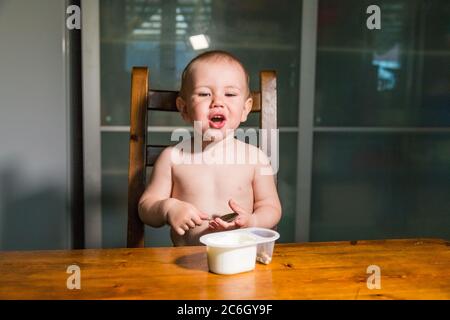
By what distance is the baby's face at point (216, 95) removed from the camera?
0.98m

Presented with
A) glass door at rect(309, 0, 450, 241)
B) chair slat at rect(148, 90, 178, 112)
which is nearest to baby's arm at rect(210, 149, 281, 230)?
chair slat at rect(148, 90, 178, 112)

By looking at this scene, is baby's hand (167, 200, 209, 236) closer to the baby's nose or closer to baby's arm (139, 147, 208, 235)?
baby's arm (139, 147, 208, 235)

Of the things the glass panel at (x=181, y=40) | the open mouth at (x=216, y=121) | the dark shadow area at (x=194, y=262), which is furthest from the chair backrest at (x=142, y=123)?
the glass panel at (x=181, y=40)

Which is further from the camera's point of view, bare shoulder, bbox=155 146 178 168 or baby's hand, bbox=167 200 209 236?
bare shoulder, bbox=155 146 178 168

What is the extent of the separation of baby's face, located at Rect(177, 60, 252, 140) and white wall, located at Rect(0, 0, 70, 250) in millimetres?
1146

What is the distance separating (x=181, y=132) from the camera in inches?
84.0

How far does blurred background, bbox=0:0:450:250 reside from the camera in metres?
1.94

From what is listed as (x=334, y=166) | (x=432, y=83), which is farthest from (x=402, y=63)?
(x=334, y=166)

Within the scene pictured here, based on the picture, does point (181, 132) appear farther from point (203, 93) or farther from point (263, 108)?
point (203, 93)

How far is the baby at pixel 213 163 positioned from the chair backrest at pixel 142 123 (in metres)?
0.09

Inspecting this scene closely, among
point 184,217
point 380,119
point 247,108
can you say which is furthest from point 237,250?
point 380,119

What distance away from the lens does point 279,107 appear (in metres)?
2.29

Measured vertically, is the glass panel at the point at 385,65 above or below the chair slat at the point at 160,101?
above

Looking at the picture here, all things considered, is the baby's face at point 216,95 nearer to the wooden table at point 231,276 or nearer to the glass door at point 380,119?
the wooden table at point 231,276
